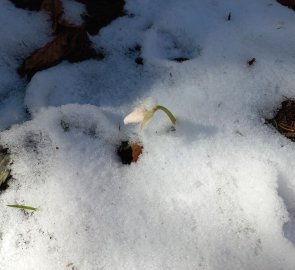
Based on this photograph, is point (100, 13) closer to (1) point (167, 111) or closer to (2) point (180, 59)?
(2) point (180, 59)

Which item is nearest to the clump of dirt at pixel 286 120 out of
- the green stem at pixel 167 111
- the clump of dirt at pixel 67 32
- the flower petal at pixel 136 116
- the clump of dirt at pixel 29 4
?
the green stem at pixel 167 111

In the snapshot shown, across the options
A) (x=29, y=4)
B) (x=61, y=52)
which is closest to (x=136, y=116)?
(x=61, y=52)

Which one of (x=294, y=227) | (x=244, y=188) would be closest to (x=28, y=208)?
(x=244, y=188)

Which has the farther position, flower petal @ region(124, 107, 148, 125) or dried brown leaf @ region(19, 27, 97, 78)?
dried brown leaf @ region(19, 27, 97, 78)

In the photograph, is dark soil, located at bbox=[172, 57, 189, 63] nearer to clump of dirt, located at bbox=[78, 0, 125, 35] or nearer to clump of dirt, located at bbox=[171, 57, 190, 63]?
clump of dirt, located at bbox=[171, 57, 190, 63]

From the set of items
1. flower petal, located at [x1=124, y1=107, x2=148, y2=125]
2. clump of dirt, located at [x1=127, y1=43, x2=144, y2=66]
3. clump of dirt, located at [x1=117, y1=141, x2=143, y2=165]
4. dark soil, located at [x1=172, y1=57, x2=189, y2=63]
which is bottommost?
clump of dirt, located at [x1=117, y1=141, x2=143, y2=165]

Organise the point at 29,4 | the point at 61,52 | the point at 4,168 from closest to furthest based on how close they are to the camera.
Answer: the point at 4,168, the point at 61,52, the point at 29,4

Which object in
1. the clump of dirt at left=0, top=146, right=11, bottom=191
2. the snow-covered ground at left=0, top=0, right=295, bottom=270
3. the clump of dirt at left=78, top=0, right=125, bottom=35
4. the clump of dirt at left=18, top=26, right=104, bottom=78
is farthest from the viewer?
the clump of dirt at left=78, top=0, right=125, bottom=35

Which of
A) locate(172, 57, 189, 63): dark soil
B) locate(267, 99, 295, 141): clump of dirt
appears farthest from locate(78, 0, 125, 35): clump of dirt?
locate(267, 99, 295, 141): clump of dirt
